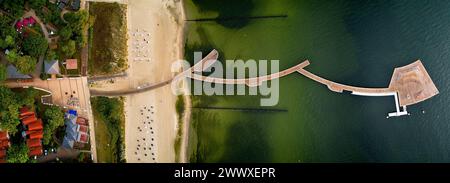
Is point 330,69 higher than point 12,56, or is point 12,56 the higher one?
point 12,56

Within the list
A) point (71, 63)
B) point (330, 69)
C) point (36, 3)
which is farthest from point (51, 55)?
point (330, 69)

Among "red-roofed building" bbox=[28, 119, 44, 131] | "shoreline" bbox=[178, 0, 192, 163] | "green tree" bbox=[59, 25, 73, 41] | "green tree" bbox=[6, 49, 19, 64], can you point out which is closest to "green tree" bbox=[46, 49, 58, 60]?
"green tree" bbox=[59, 25, 73, 41]

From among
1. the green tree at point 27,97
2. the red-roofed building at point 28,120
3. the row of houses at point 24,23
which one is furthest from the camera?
the row of houses at point 24,23

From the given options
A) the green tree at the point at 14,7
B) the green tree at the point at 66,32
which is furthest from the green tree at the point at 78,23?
the green tree at the point at 14,7

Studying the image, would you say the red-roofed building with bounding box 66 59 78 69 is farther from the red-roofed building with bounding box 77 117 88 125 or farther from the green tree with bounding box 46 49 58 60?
the red-roofed building with bounding box 77 117 88 125

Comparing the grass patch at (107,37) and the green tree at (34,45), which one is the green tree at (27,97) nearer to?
the green tree at (34,45)

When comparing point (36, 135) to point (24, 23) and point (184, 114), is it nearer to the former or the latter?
point (24, 23)

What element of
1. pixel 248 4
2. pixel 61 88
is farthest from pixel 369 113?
pixel 61 88
